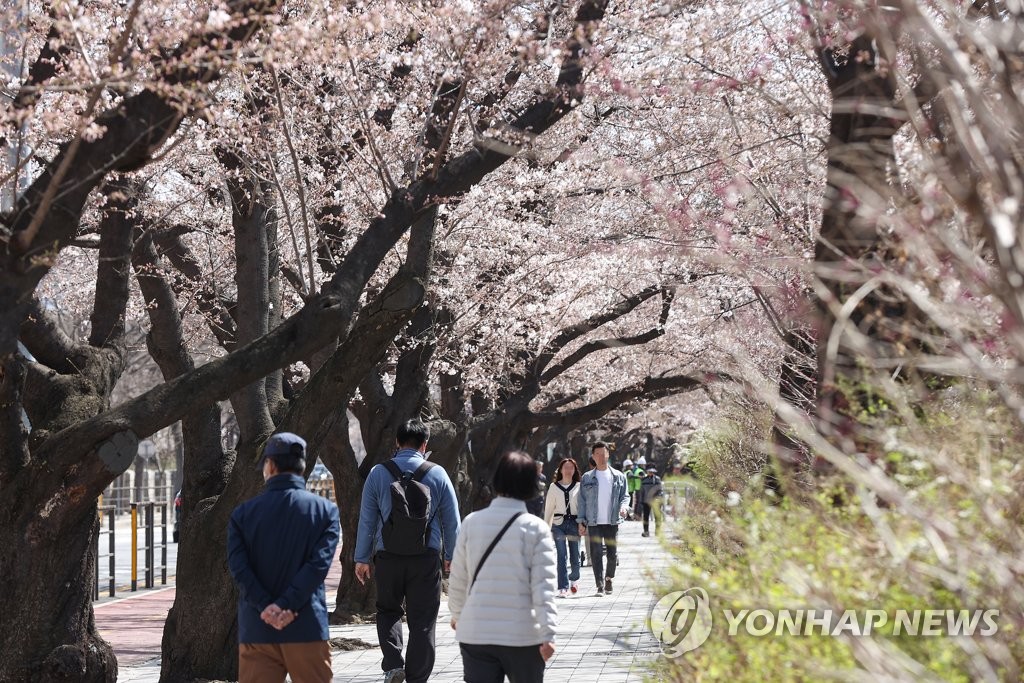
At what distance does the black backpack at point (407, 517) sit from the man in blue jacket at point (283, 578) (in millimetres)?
2168

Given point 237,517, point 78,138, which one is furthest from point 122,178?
point 237,517

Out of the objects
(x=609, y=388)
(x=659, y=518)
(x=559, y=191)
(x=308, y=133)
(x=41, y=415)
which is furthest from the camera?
(x=609, y=388)

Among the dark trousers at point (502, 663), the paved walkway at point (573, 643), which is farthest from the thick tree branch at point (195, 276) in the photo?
the dark trousers at point (502, 663)

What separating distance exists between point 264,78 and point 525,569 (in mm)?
6923

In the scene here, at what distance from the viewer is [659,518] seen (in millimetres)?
6391

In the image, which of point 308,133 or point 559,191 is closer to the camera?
point 308,133

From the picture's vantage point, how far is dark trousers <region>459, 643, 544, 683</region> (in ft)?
19.4

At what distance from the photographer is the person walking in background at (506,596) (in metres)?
5.91

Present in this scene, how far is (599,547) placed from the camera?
17.4 meters

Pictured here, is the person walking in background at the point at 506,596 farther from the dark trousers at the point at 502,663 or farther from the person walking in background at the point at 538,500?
the person walking in background at the point at 538,500

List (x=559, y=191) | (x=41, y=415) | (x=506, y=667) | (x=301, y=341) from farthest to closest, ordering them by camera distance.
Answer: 1. (x=559, y=191)
2. (x=41, y=415)
3. (x=301, y=341)
4. (x=506, y=667)

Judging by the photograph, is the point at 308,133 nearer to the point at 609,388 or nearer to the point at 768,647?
the point at 768,647

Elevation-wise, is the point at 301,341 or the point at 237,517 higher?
the point at 301,341
